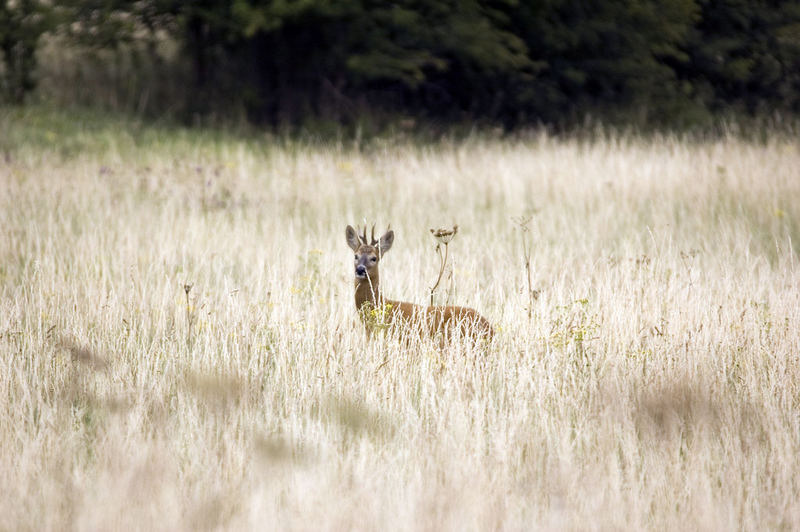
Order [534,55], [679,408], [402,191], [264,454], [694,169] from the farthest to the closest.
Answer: [534,55] → [694,169] → [402,191] → [679,408] → [264,454]

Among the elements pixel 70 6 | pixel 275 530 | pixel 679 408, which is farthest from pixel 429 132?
pixel 275 530

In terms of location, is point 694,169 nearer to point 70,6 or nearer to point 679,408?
point 679,408

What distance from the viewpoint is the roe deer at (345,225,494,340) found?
4965 millimetres

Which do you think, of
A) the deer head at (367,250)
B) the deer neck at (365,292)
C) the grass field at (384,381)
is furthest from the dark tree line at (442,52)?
the deer head at (367,250)

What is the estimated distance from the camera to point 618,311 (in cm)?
539

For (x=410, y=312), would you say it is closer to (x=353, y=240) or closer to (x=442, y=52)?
(x=353, y=240)

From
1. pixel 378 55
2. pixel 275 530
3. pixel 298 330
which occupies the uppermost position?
pixel 378 55

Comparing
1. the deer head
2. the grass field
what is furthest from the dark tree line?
the deer head

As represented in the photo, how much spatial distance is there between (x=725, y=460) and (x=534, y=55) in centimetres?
1728

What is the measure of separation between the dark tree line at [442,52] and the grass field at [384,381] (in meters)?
8.28

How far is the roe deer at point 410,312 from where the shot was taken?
16.3 ft

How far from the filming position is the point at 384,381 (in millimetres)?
4488

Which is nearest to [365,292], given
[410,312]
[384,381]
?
[410,312]

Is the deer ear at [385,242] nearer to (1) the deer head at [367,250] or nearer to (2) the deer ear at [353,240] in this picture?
(1) the deer head at [367,250]
